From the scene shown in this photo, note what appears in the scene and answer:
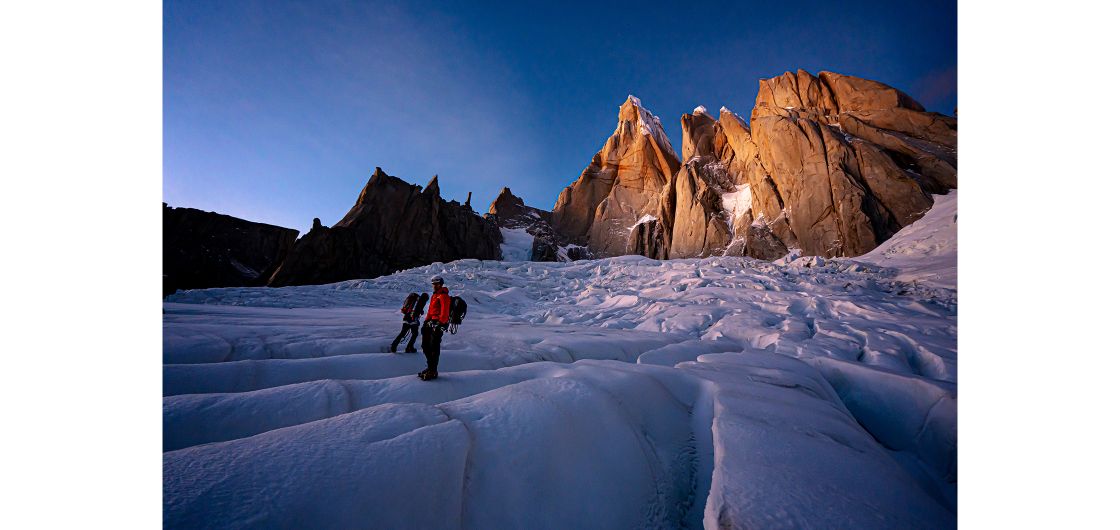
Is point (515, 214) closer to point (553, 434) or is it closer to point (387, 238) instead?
point (387, 238)

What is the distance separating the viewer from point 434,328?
13.7ft

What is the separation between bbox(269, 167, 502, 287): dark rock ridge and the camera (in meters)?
34.0

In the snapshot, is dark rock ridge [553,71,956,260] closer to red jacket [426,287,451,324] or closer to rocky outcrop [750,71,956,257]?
rocky outcrop [750,71,956,257]

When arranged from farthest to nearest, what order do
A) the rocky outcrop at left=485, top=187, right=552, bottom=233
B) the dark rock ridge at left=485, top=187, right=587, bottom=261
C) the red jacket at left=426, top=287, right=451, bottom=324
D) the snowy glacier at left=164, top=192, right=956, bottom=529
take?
the rocky outcrop at left=485, top=187, right=552, bottom=233, the dark rock ridge at left=485, top=187, right=587, bottom=261, the red jacket at left=426, top=287, right=451, bottom=324, the snowy glacier at left=164, top=192, right=956, bottom=529

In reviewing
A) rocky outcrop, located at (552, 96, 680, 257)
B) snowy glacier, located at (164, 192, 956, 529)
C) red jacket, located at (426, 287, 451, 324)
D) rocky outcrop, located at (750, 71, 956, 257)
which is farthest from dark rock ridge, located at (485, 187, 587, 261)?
red jacket, located at (426, 287, 451, 324)

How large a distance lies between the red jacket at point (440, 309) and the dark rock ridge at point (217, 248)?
133ft

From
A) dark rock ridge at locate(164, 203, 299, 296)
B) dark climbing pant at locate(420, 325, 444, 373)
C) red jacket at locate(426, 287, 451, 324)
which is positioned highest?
dark rock ridge at locate(164, 203, 299, 296)

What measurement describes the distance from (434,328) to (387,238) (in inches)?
1663

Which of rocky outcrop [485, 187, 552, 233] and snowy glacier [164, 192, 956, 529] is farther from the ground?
rocky outcrop [485, 187, 552, 233]

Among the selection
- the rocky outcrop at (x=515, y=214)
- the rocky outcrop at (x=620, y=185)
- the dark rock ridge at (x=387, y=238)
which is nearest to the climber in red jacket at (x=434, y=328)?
the dark rock ridge at (x=387, y=238)

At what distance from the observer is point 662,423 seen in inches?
126

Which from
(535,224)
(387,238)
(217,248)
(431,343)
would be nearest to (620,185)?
(535,224)

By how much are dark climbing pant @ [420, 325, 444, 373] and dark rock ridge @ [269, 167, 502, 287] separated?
3609cm

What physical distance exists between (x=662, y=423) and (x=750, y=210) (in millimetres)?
35206
